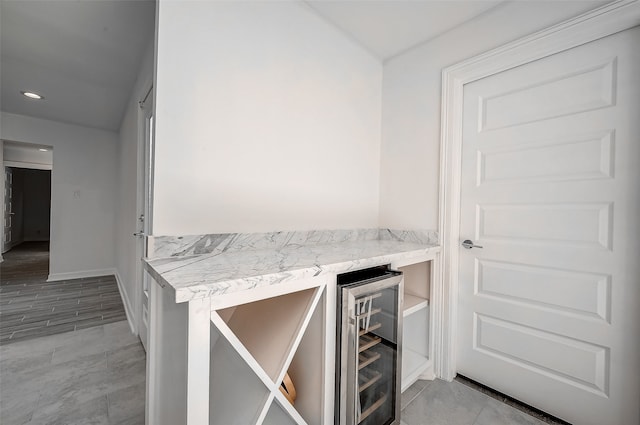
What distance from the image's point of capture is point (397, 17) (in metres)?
1.70

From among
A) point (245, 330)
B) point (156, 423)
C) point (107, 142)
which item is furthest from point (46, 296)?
point (245, 330)

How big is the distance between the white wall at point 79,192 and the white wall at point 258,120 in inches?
166

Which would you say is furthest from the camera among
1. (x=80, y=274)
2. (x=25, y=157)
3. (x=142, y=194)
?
(x=25, y=157)

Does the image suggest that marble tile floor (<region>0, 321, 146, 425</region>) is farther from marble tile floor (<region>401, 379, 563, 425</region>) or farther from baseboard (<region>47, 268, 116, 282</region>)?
baseboard (<region>47, 268, 116, 282</region>)

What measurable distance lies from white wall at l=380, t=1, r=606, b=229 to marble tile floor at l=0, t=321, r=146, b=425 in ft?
6.77

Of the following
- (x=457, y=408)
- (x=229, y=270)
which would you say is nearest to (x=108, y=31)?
(x=229, y=270)

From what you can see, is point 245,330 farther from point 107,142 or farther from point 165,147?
point 107,142

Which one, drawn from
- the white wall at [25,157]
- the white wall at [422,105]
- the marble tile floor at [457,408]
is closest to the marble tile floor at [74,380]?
the marble tile floor at [457,408]

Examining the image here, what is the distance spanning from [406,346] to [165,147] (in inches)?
76.7

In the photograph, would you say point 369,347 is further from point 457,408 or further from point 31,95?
point 31,95

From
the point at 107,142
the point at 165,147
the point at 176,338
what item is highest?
the point at 107,142

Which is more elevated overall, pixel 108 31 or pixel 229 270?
pixel 108 31

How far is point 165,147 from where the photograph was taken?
116 centimetres

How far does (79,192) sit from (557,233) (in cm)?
590
